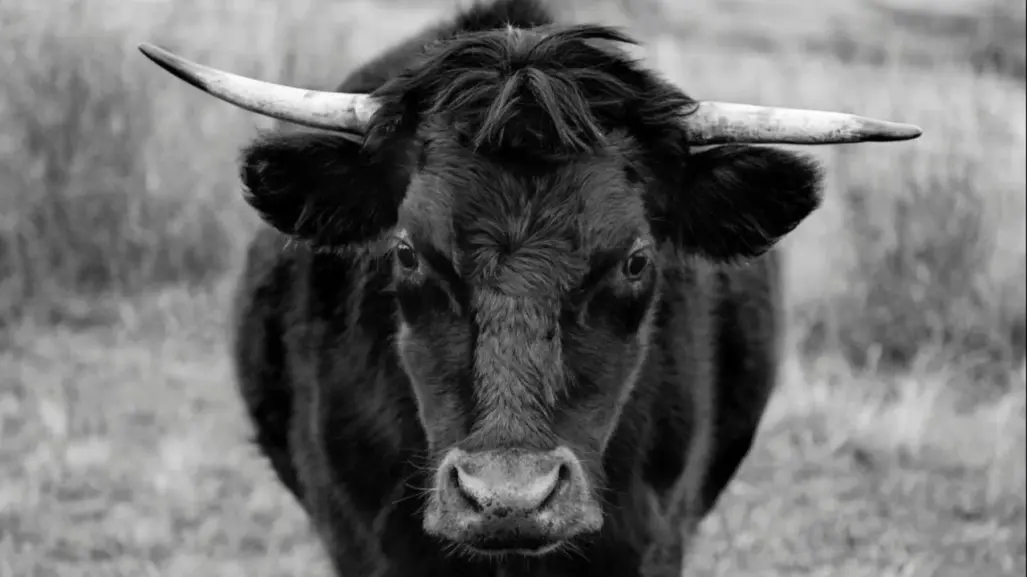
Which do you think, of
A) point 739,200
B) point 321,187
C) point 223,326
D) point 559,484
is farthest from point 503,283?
point 223,326

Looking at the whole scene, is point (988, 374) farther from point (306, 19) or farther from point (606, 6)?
point (606, 6)

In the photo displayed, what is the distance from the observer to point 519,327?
10.7ft

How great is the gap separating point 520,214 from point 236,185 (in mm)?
6828

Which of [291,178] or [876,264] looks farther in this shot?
[876,264]

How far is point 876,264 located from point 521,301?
18.9 feet

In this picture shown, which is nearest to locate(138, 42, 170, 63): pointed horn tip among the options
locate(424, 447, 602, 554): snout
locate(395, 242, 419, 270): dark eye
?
locate(395, 242, 419, 270): dark eye

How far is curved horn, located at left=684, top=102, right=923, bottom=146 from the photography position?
3.42 m

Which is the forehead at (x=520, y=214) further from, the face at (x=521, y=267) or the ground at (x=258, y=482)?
the ground at (x=258, y=482)

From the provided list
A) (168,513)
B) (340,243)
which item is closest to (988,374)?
(168,513)

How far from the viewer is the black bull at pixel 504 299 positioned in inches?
129

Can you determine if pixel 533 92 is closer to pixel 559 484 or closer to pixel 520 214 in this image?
pixel 520 214

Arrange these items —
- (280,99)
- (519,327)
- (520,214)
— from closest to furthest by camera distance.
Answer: (519,327), (520,214), (280,99)

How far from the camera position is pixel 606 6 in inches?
699

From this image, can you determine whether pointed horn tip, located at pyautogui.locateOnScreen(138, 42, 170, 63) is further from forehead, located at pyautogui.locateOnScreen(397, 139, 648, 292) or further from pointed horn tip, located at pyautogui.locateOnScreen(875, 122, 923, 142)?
pointed horn tip, located at pyautogui.locateOnScreen(875, 122, 923, 142)
